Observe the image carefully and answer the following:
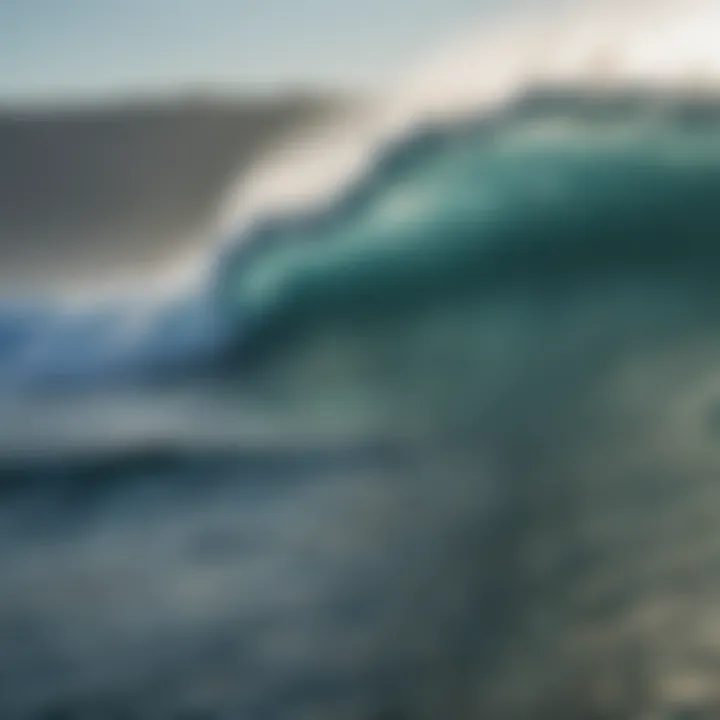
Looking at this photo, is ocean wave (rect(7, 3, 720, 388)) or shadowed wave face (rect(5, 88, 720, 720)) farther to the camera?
ocean wave (rect(7, 3, 720, 388))

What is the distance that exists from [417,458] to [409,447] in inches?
0.6

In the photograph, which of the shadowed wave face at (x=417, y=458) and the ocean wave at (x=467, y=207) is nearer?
the shadowed wave face at (x=417, y=458)

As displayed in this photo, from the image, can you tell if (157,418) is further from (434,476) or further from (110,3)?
(110,3)

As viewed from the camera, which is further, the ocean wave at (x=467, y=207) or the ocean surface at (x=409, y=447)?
the ocean wave at (x=467, y=207)

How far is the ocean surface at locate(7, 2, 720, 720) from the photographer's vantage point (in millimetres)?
970

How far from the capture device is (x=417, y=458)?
3.51 ft

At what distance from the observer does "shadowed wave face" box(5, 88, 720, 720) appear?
97 cm

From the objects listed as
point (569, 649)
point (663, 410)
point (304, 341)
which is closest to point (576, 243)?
point (663, 410)

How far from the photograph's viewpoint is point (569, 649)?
0.95 m

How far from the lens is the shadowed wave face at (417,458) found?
0.97 metres

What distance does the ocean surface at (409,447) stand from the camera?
3.18ft

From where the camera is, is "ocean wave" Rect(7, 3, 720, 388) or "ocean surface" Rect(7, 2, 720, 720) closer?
"ocean surface" Rect(7, 2, 720, 720)

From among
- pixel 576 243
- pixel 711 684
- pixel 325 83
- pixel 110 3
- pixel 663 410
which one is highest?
pixel 110 3

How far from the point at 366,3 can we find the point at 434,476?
52 centimetres
